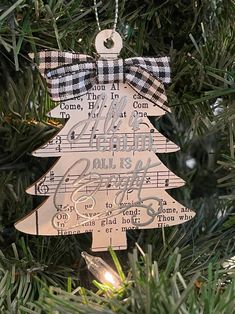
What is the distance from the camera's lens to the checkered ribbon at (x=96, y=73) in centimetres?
49

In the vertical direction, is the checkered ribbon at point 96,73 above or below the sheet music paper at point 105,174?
above

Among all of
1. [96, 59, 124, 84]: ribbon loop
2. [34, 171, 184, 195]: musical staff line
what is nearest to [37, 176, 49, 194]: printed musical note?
[34, 171, 184, 195]: musical staff line

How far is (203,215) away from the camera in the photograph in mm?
662

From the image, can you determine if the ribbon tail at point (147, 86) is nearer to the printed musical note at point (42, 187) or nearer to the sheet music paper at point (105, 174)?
the sheet music paper at point (105, 174)

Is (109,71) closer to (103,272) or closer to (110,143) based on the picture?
(110,143)

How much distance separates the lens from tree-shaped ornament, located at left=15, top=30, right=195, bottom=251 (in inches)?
19.5

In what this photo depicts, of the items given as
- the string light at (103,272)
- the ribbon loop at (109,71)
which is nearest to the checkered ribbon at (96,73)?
the ribbon loop at (109,71)

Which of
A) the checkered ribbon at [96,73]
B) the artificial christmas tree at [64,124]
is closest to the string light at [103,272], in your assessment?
the artificial christmas tree at [64,124]

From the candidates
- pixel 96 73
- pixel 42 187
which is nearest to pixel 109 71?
pixel 96 73

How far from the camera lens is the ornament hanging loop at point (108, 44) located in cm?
51

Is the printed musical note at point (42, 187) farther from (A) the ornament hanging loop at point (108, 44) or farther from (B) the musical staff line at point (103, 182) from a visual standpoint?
(A) the ornament hanging loop at point (108, 44)

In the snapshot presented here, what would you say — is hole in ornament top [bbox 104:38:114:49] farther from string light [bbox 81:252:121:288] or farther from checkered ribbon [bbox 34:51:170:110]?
string light [bbox 81:252:121:288]

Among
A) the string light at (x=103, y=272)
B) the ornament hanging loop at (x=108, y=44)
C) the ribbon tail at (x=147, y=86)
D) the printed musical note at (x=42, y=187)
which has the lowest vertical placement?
the string light at (x=103, y=272)

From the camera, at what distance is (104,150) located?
0.50m
